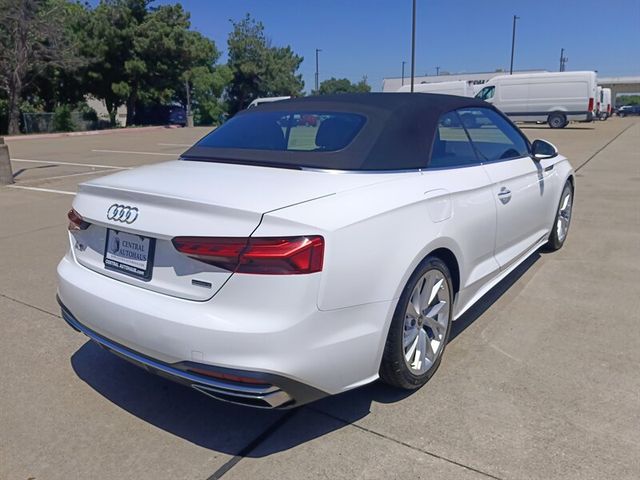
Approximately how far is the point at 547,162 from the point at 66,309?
3.99 meters

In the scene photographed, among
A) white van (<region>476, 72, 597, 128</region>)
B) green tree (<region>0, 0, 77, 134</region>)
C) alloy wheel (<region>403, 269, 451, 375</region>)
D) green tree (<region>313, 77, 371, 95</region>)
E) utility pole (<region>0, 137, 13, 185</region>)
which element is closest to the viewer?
alloy wheel (<region>403, 269, 451, 375</region>)

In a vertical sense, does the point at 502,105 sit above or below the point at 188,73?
below

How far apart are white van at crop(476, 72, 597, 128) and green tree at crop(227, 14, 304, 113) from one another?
82.7 feet

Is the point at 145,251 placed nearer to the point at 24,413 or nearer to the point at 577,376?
the point at 24,413

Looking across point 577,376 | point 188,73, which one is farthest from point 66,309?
point 188,73

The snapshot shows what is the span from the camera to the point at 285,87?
168 feet

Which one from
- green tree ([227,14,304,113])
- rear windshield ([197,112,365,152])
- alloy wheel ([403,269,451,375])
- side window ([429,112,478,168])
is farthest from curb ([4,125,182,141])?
alloy wheel ([403,269,451,375])

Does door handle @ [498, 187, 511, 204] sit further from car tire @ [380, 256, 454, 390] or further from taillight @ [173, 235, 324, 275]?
taillight @ [173, 235, 324, 275]

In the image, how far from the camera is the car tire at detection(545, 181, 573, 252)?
16.8 feet

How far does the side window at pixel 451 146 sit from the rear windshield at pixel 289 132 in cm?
51

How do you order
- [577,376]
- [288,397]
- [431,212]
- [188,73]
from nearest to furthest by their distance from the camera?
[288,397], [431,212], [577,376], [188,73]

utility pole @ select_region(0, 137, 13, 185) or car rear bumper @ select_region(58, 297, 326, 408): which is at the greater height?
utility pole @ select_region(0, 137, 13, 185)

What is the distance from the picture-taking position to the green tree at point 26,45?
87.7 feet

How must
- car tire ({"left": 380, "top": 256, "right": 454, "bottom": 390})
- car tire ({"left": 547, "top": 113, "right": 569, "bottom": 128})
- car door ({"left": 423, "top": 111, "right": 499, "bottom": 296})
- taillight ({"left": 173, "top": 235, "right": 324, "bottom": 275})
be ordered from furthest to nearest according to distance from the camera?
car tire ({"left": 547, "top": 113, "right": 569, "bottom": 128}) < car door ({"left": 423, "top": 111, "right": 499, "bottom": 296}) < car tire ({"left": 380, "top": 256, "right": 454, "bottom": 390}) < taillight ({"left": 173, "top": 235, "right": 324, "bottom": 275})
